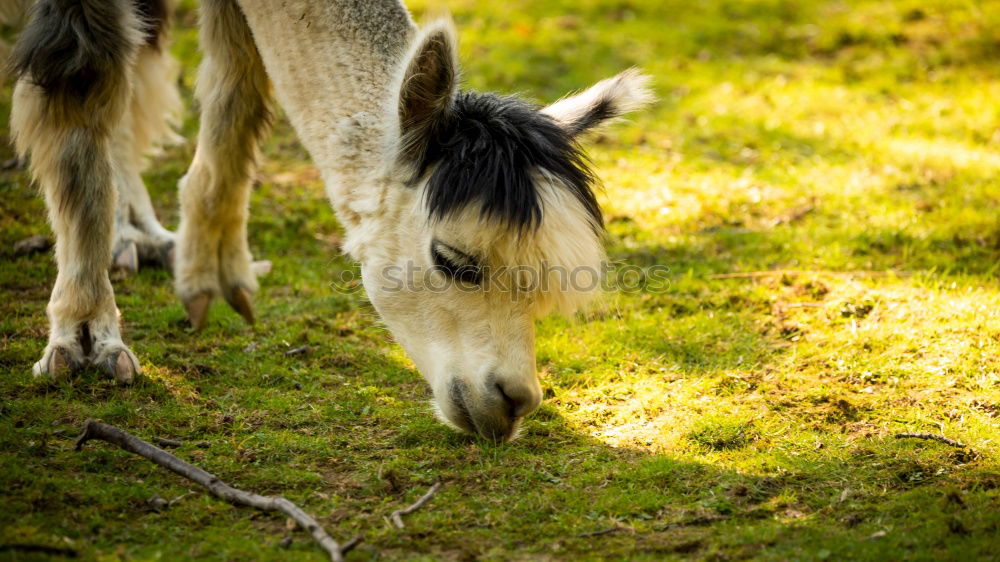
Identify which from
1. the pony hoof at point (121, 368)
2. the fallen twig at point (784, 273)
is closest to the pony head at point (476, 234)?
the pony hoof at point (121, 368)

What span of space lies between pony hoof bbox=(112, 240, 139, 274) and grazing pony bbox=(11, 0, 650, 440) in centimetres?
94

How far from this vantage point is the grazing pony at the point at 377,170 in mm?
3217

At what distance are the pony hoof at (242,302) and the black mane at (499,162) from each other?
1.70 metres

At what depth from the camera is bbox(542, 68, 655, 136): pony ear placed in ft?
11.9

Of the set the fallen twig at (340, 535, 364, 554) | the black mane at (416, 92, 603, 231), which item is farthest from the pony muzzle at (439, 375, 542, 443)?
the fallen twig at (340, 535, 364, 554)

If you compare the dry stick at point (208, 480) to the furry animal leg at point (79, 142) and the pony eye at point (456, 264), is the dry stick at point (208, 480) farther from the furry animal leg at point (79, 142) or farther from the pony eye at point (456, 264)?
the pony eye at point (456, 264)

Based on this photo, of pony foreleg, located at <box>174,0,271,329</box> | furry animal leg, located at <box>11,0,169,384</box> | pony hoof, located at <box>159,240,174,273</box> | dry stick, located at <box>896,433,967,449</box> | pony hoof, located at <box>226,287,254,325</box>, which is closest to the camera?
dry stick, located at <box>896,433,967,449</box>

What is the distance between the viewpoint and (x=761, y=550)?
2.77 metres

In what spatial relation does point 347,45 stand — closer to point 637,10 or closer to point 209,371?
point 209,371

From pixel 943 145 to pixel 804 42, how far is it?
2.89 m

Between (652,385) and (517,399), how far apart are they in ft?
3.46

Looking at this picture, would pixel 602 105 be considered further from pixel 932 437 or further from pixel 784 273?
pixel 784 273

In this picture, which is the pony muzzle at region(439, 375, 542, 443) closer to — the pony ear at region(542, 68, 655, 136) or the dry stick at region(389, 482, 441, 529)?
the dry stick at region(389, 482, 441, 529)

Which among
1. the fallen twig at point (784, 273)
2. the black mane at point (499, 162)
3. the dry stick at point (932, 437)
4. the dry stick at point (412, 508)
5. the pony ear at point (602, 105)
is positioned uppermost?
the pony ear at point (602, 105)
